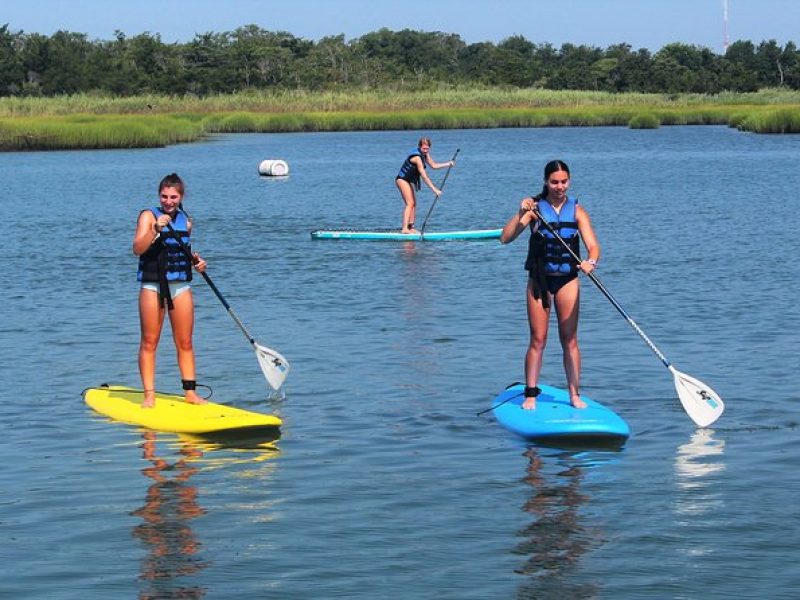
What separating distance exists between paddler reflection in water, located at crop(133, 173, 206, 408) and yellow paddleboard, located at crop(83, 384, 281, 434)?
1.22 ft

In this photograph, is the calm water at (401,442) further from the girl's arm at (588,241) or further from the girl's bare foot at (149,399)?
the girl's arm at (588,241)

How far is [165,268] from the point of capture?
1050 centimetres

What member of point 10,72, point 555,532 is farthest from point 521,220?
point 10,72

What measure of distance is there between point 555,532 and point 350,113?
7114 cm

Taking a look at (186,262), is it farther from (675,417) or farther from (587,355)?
(587,355)

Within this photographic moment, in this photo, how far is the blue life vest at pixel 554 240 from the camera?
10109 millimetres

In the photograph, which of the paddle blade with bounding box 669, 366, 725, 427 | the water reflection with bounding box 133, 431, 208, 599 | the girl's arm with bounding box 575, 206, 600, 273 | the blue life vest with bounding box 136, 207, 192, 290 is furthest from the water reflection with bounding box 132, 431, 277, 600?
the paddle blade with bounding box 669, 366, 725, 427

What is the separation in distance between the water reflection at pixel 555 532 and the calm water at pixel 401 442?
0.07ft

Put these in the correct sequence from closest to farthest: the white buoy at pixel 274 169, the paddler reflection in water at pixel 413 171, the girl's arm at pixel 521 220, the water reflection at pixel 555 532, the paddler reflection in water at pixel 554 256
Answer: the water reflection at pixel 555 532
the girl's arm at pixel 521 220
the paddler reflection in water at pixel 554 256
the paddler reflection in water at pixel 413 171
the white buoy at pixel 274 169

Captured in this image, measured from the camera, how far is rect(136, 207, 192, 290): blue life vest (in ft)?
34.2

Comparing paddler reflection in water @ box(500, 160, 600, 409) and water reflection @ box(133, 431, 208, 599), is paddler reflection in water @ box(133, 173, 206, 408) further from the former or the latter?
paddler reflection in water @ box(500, 160, 600, 409)

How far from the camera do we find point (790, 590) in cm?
732

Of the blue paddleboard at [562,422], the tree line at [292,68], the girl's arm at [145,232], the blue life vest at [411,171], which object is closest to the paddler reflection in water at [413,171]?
the blue life vest at [411,171]

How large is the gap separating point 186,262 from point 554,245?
245 cm
